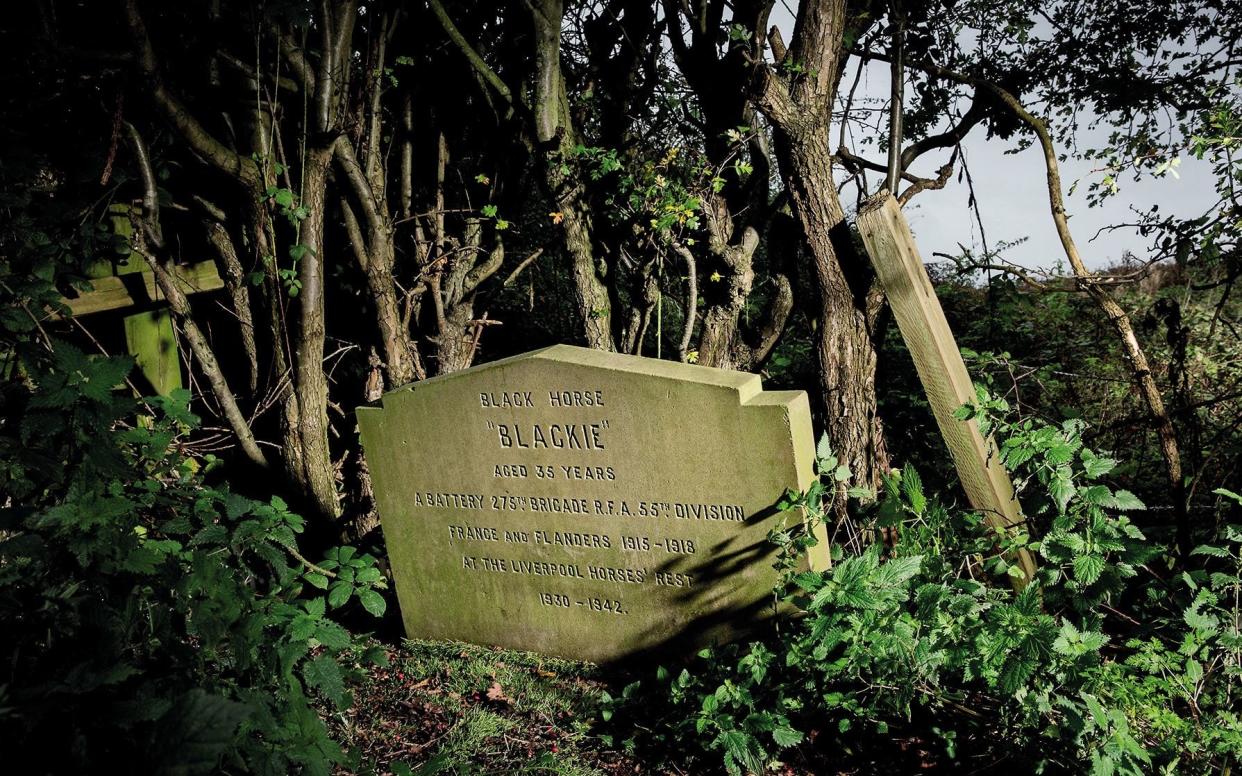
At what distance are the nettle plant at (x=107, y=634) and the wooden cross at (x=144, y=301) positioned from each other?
2.85 meters

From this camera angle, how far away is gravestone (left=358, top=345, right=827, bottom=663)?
360 cm

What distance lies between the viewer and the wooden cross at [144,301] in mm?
5039

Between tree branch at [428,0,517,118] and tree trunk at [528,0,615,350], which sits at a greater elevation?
tree branch at [428,0,517,118]

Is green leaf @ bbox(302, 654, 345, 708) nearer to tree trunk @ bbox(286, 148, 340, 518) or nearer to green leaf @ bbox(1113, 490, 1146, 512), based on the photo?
green leaf @ bbox(1113, 490, 1146, 512)

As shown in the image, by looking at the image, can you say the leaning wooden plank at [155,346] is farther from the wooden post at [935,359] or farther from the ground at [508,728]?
the wooden post at [935,359]

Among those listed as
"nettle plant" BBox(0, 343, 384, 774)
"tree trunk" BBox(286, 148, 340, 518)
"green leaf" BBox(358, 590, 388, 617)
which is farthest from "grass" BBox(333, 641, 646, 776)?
"tree trunk" BBox(286, 148, 340, 518)

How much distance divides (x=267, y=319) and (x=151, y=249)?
2.38 ft

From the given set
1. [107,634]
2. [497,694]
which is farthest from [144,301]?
[107,634]

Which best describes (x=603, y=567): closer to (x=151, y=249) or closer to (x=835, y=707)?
(x=835, y=707)

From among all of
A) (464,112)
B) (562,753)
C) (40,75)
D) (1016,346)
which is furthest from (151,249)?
(1016,346)

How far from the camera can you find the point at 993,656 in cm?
252

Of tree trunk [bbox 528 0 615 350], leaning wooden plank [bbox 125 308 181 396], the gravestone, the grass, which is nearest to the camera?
the grass

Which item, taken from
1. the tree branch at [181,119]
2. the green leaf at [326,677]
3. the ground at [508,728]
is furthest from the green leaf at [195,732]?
the tree branch at [181,119]

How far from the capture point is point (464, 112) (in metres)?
5.83
